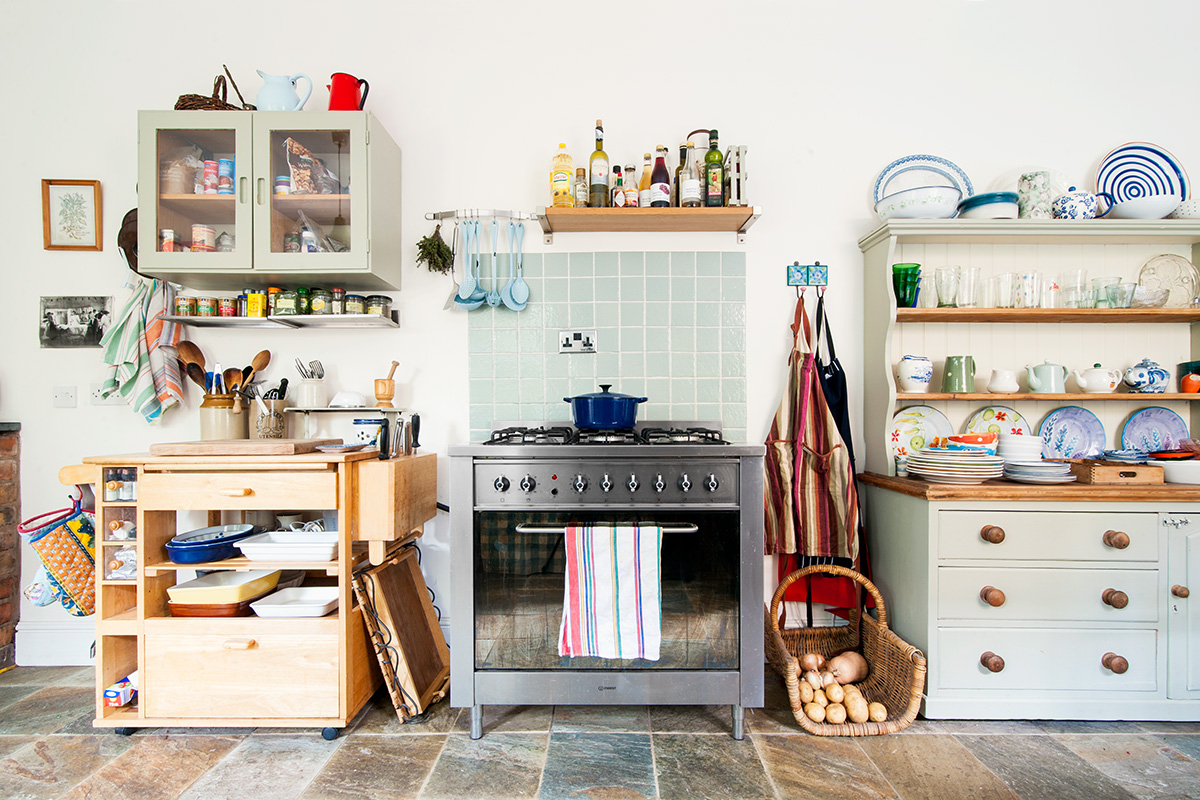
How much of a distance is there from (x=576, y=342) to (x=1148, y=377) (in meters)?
2.09

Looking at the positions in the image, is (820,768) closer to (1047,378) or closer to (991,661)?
(991,661)

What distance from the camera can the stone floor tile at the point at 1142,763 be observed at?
4.87 ft

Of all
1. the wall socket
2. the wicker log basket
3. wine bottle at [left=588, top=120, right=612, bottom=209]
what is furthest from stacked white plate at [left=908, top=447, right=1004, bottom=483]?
wine bottle at [left=588, top=120, right=612, bottom=209]

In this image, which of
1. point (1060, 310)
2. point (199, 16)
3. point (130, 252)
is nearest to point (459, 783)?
point (130, 252)

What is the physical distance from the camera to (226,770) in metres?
1.58

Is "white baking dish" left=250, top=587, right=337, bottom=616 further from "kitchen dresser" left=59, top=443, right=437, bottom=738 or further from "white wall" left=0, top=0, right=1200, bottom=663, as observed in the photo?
"white wall" left=0, top=0, right=1200, bottom=663

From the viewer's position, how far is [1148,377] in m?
2.16

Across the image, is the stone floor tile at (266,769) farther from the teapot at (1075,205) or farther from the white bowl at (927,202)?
the teapot at (1075,205)

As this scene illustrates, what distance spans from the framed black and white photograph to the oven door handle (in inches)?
74.2

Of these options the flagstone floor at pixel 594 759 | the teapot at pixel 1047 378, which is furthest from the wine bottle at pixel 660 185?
the flagstone floor at pixel 594 759

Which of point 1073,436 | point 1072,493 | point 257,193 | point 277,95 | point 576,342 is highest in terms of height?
point 277,95

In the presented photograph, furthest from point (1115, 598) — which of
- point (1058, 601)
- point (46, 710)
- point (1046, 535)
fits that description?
point (46, 710)

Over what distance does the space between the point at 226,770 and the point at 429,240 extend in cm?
173

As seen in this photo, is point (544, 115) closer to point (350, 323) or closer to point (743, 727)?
point (350, 323)
